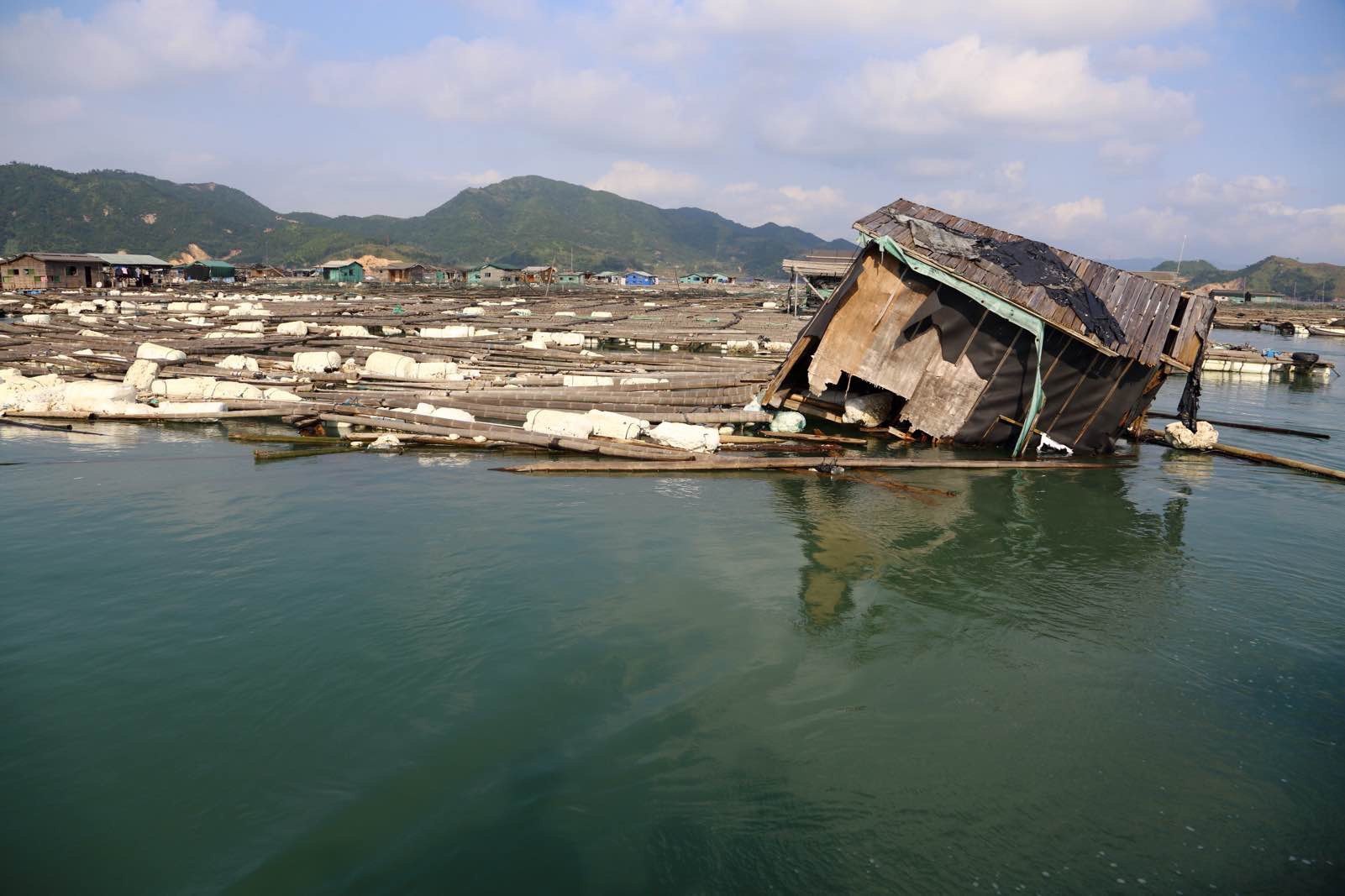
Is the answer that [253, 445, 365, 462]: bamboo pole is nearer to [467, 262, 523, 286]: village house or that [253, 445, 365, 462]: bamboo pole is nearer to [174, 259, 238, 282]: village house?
[174, 259, 238, 282]: village house

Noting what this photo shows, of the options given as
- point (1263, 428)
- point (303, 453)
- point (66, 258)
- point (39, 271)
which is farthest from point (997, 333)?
point (39, 271)

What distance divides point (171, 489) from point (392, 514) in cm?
434

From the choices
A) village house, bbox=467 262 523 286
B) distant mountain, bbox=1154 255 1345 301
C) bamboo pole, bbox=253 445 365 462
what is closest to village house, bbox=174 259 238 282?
village house, bbox=467 262 523 286

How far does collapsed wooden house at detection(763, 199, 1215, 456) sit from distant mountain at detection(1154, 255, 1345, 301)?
12375cm

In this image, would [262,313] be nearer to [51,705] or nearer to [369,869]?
[51,705]

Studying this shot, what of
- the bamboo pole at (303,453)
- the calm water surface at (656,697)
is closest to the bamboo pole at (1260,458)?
the calm water surface at (656,697)

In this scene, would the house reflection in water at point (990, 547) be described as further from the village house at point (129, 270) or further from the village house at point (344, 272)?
the village house at point (344, 272)

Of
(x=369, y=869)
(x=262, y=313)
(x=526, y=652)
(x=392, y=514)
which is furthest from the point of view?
(x=262, y=313)

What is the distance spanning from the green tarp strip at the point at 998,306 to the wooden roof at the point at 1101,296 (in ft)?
0.37

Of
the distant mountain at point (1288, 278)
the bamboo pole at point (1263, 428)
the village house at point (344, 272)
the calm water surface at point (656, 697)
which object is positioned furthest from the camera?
the distant mountain at point (1288, 278)

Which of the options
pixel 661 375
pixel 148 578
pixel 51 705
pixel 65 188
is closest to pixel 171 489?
pixel 148 578

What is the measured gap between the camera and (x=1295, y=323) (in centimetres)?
6150

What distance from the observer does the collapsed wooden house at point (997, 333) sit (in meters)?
15.2

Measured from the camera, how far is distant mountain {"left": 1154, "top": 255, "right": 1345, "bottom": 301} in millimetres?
125812
